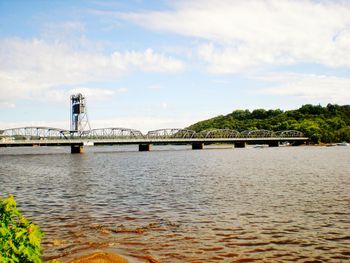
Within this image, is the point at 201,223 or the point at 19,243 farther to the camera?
the point at 201,223

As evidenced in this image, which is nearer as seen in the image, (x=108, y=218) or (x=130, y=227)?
(x=130, y=227)

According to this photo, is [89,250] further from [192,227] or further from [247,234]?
[247,234]

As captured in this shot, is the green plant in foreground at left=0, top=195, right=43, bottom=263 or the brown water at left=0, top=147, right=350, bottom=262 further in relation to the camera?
the brown water at left=0, top=147, right=350, bottom=262

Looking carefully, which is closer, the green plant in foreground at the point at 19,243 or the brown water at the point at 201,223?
the green plant in foreground at the point at 19,243

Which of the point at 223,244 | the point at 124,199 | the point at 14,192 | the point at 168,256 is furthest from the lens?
the point at 14,192

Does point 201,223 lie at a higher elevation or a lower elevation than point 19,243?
lower

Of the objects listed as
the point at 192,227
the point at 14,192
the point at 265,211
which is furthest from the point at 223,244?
the point at 14,192

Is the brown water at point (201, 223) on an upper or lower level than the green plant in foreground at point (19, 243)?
lower

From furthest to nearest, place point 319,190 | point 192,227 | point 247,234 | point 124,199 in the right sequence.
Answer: point 319,190
point 124,199
point 192,227
point 247,234

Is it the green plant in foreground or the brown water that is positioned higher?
the green plant in foreground

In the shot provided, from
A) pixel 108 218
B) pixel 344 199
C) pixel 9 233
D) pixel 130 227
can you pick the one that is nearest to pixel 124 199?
pixel 108 218

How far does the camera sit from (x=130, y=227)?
79.9 ft

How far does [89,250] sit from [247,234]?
351 inches

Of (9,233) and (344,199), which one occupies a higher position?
(9,233)
